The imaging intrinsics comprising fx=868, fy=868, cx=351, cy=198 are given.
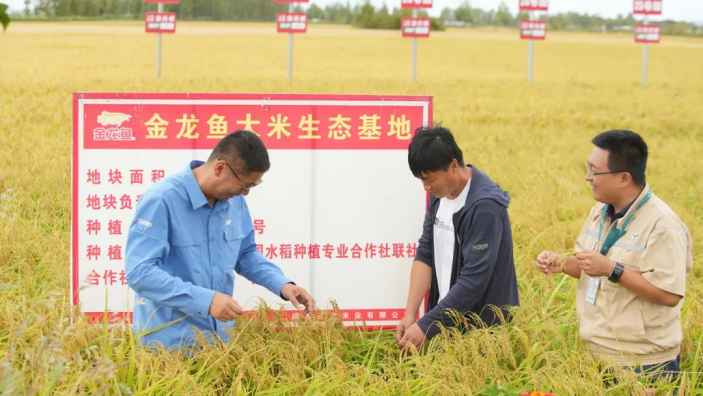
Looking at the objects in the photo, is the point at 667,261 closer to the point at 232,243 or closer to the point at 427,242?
the point at 427,242

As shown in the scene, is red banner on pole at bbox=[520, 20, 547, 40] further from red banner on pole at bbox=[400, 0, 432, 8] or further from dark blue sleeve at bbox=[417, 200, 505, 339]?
dark blue sleeve at bbox=[417, 200, 505, 339]

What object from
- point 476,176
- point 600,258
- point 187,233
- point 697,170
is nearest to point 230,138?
point 187,233

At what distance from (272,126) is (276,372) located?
55.5 inches

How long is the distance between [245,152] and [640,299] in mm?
1807

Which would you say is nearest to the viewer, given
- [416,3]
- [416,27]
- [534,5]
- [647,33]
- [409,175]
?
[409,175]

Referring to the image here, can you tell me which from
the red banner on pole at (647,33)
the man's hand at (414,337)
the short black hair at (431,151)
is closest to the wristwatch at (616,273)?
the short black hair at (431,151)

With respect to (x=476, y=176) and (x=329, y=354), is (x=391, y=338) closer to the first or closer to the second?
(x=329, y=354)

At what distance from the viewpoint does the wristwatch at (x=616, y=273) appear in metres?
3.62

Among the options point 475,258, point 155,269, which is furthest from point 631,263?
point 155,269

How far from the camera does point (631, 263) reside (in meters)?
3.71

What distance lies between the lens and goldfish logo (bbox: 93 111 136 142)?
475cm

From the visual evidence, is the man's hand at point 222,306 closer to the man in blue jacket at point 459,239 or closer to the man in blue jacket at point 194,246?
the man in blue jacket at point 194,246

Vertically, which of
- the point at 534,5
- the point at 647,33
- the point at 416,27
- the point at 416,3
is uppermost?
the point at 534,5

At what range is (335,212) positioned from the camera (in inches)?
198
